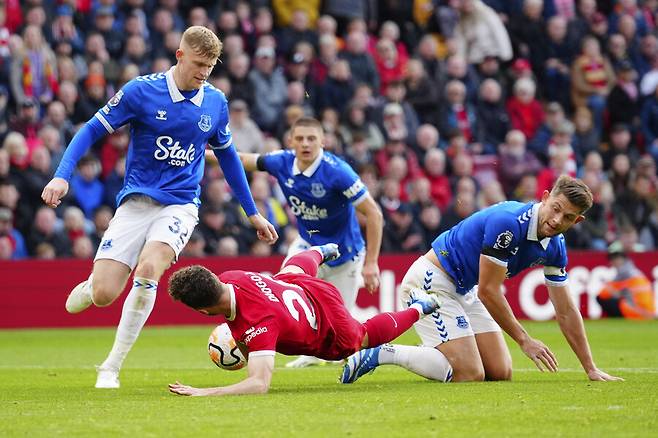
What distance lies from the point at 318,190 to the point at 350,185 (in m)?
0.39

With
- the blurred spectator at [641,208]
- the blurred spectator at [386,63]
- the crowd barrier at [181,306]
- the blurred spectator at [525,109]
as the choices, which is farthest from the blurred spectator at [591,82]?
the crowd barrier at [181,306]

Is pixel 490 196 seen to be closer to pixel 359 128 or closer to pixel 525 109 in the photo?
pixel 359 128

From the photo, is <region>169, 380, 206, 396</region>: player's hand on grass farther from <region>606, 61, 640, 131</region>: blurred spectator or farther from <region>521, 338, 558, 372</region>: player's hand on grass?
<region>606, 61, 640, 131</region>: blurred spectator

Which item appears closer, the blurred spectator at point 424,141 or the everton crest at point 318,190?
the everton crest at point 318,190

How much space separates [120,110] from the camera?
33.7 ft

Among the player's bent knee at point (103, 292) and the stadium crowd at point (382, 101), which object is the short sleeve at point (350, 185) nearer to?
the player's bent knee at point (103, 292)

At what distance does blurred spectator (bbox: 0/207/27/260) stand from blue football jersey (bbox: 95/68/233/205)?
806 centimetres

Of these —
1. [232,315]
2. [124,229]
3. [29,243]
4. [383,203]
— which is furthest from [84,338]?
[232,315]

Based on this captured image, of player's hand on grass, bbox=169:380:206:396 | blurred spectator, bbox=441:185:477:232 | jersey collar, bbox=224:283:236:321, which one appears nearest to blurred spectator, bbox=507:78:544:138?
blurred spectator, bbox=441:185:477:232

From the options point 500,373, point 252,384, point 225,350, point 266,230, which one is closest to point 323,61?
point 266,230

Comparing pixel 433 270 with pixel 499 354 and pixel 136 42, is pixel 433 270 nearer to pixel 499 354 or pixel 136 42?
pixel 499 354

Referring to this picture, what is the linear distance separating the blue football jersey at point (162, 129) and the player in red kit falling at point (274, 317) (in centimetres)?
126

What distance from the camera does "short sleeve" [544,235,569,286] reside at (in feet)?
33.3

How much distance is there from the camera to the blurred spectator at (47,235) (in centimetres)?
1848
